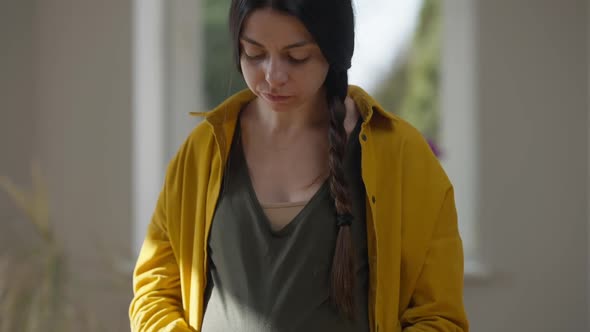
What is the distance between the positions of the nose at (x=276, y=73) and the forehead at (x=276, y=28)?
0.03 meters

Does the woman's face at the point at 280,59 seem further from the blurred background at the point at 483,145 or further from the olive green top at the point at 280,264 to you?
the blurred background at the point at 483,145

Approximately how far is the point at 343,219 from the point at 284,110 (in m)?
0.21

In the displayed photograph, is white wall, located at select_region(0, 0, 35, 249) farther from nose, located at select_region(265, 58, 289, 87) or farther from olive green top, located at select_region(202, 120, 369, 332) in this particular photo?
nose, located at select_region(265, 58, 289, 87)

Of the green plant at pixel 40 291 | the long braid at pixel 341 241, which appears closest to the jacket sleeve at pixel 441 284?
the long braid at pixel 341 241

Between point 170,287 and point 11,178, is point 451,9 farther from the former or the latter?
point 170,287

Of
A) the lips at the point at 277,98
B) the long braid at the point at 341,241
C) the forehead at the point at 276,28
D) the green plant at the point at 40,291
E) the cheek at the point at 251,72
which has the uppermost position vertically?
the forehead at the point at 276,28

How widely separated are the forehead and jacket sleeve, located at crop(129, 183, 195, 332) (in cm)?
38

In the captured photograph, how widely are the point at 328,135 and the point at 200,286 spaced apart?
13.6 inches

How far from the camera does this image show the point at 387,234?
122cm

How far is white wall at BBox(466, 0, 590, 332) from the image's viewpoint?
2639 mm

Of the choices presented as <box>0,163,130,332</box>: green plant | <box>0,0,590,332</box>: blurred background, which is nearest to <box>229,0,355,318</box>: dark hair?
<box>0,163,130,332</box>: green plant

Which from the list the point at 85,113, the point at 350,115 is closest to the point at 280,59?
the point at 350,115

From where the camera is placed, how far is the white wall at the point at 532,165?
2639 millimetres

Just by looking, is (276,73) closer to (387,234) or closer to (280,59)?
(280,59)
